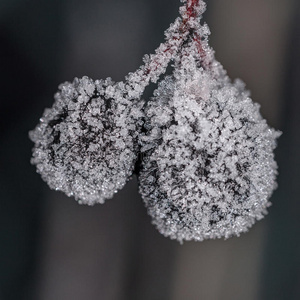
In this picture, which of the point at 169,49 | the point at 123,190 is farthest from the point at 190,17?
the point at 123,190

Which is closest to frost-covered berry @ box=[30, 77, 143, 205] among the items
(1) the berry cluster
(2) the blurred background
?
(1) the berry cluster

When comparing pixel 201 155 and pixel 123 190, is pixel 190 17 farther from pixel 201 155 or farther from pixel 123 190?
pixel 123 190

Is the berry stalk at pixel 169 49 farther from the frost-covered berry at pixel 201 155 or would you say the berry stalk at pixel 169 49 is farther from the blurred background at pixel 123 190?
the blurred background at pixel 123 190

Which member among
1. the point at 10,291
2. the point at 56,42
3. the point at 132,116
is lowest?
the point at 10,291

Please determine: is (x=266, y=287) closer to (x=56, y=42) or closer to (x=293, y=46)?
(x=293, y=46)

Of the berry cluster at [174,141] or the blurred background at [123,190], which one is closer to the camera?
the berry cluster at [174,141]

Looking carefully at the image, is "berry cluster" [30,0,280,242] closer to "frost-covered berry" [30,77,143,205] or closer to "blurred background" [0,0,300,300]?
"frost-covered berry" [30,77,143,205]

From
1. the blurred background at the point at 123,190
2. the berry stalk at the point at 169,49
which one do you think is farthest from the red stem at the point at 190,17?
the blurred background at the point at 123,190

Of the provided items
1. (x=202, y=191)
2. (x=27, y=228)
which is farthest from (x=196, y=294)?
(x=202, y=191)
